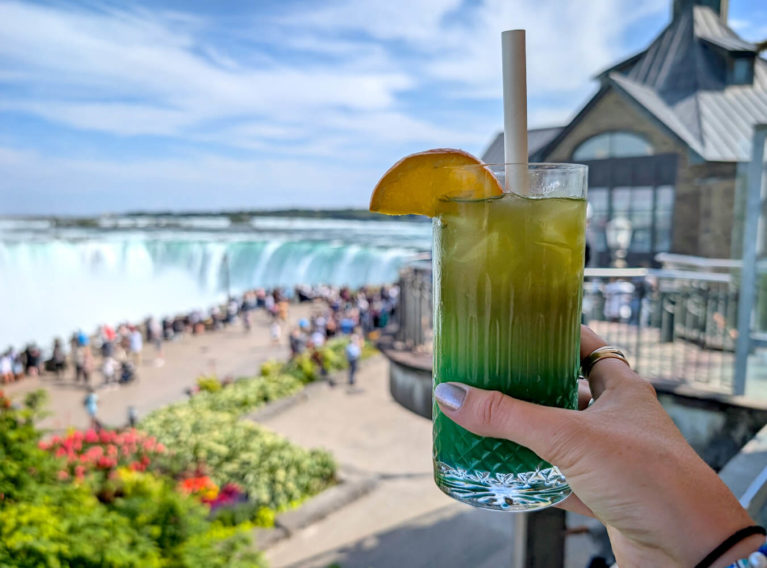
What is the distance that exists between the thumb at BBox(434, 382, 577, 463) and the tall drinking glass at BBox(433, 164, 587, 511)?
11 cm

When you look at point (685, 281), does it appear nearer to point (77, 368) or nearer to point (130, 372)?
point (130, 372)

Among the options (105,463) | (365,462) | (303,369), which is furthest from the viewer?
(303,369)

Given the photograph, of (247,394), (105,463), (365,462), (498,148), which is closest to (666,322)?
(498,148)

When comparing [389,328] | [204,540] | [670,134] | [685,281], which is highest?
[670,134]

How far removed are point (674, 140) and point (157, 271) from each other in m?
47.3

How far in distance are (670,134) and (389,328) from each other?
9.47m

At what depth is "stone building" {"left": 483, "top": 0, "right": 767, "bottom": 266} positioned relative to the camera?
12227 millimetres

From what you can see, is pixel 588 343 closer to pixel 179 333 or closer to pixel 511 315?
pixel 511 315

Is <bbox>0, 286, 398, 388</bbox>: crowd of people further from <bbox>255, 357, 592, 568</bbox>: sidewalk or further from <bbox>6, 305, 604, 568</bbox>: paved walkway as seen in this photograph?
<bbox>255, 357, 592, 568</bbox>: sidewalk

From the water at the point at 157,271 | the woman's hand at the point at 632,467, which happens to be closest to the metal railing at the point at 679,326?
the woman's hand at the point at 632,467

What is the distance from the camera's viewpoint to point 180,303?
1838 inches

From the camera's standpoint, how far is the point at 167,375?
717 inches

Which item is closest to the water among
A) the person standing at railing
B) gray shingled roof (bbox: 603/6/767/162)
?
gray shingled roof (bbox: 603/6/767/162)

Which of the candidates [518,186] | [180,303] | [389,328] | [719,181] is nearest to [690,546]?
[518,186]
